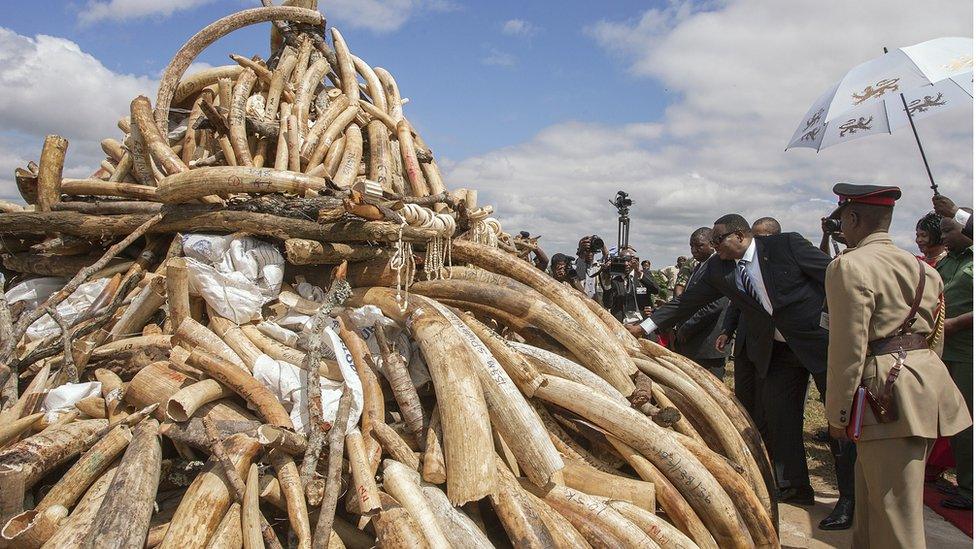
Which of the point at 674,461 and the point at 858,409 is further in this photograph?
the point at 858,409

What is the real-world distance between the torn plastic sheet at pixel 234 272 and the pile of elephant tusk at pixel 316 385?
1 centimetres

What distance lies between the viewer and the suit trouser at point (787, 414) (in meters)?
4.52

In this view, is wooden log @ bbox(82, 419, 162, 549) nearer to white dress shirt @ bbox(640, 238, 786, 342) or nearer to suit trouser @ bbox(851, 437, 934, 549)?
suit trouser @ bbox(851, 437, 934, 549)

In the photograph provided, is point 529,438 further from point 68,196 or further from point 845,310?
point 68,196

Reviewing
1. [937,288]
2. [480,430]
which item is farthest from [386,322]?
[937,288]

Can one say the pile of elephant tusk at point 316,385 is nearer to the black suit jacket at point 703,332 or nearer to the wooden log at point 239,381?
the wooden log at point 239,381

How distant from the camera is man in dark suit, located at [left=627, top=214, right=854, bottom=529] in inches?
161

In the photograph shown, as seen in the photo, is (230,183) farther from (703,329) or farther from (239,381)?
(703,329)

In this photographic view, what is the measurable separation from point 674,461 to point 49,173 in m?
4.29

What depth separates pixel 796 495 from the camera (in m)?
4.54

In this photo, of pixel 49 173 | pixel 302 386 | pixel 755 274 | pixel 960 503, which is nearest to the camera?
pixel 302 386

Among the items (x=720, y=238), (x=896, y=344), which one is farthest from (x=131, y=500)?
(x=720, y=238)

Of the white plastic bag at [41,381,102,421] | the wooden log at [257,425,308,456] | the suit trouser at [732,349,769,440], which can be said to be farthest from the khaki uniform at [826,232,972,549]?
the white plastic bag at [41,381,102,421]

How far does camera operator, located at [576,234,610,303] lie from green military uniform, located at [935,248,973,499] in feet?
15.0
